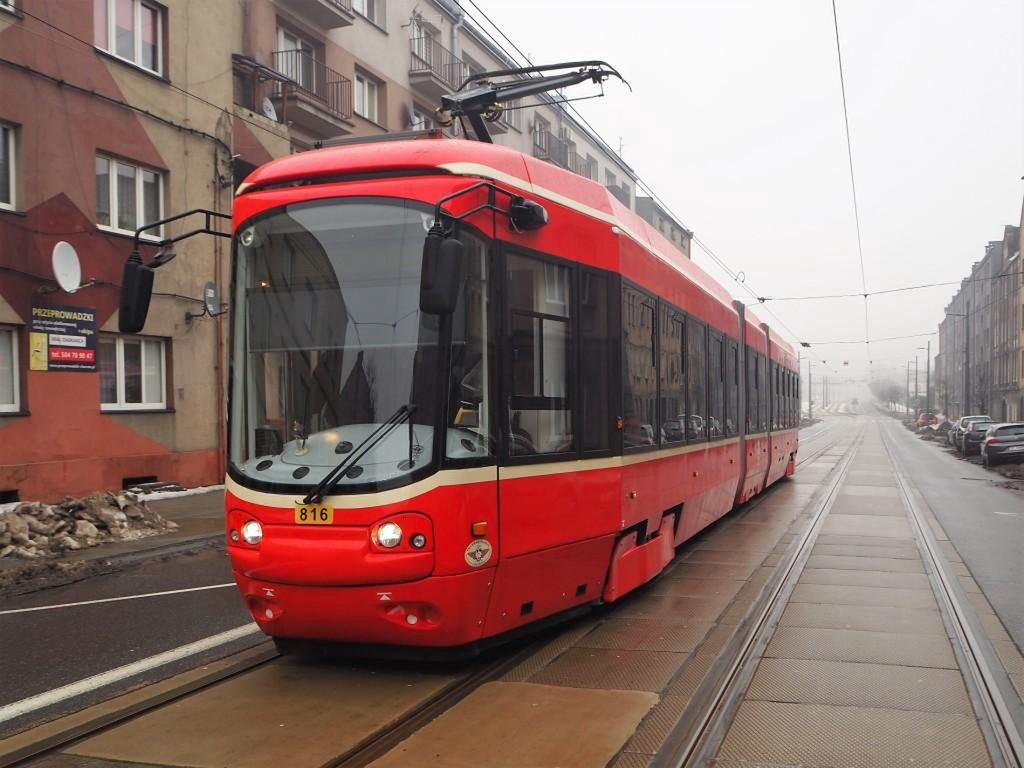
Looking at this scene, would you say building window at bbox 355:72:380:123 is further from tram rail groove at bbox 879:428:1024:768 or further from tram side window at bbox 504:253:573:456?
tram side window at bbox 504:253:573:456

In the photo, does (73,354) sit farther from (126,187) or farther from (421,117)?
(421,117)

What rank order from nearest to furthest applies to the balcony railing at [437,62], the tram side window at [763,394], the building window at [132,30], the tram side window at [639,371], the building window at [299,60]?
the tram side window at [639,371], the tram side window at [763,394], the building window at [132,30], the building window at [299,60], the balcony railing at [437,62]

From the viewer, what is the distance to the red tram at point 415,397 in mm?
4980

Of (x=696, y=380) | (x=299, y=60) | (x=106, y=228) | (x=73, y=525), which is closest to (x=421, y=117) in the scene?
(x=299, y=60)

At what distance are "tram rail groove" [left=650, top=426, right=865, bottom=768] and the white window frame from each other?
18494mm

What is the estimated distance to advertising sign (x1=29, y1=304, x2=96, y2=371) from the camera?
1436 cm

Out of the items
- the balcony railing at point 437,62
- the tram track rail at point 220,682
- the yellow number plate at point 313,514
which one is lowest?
the tram track rail at point 220,682

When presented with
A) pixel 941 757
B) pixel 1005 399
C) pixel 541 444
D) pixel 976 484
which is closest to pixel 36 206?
pixel 541 444

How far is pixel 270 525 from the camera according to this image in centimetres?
512

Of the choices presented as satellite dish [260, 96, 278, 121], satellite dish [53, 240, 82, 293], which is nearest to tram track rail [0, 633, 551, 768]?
satellite dish [53, 240, 82, 293]

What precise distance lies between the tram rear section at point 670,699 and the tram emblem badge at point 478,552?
0.73 metres

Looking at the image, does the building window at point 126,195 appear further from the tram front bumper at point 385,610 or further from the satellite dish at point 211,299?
the tram front bumper at point 385,610

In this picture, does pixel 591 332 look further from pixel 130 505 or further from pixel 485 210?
pixel 130 505

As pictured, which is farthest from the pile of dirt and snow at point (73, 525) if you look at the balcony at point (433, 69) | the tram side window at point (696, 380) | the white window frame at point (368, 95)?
the balcony at point (433, 69)
